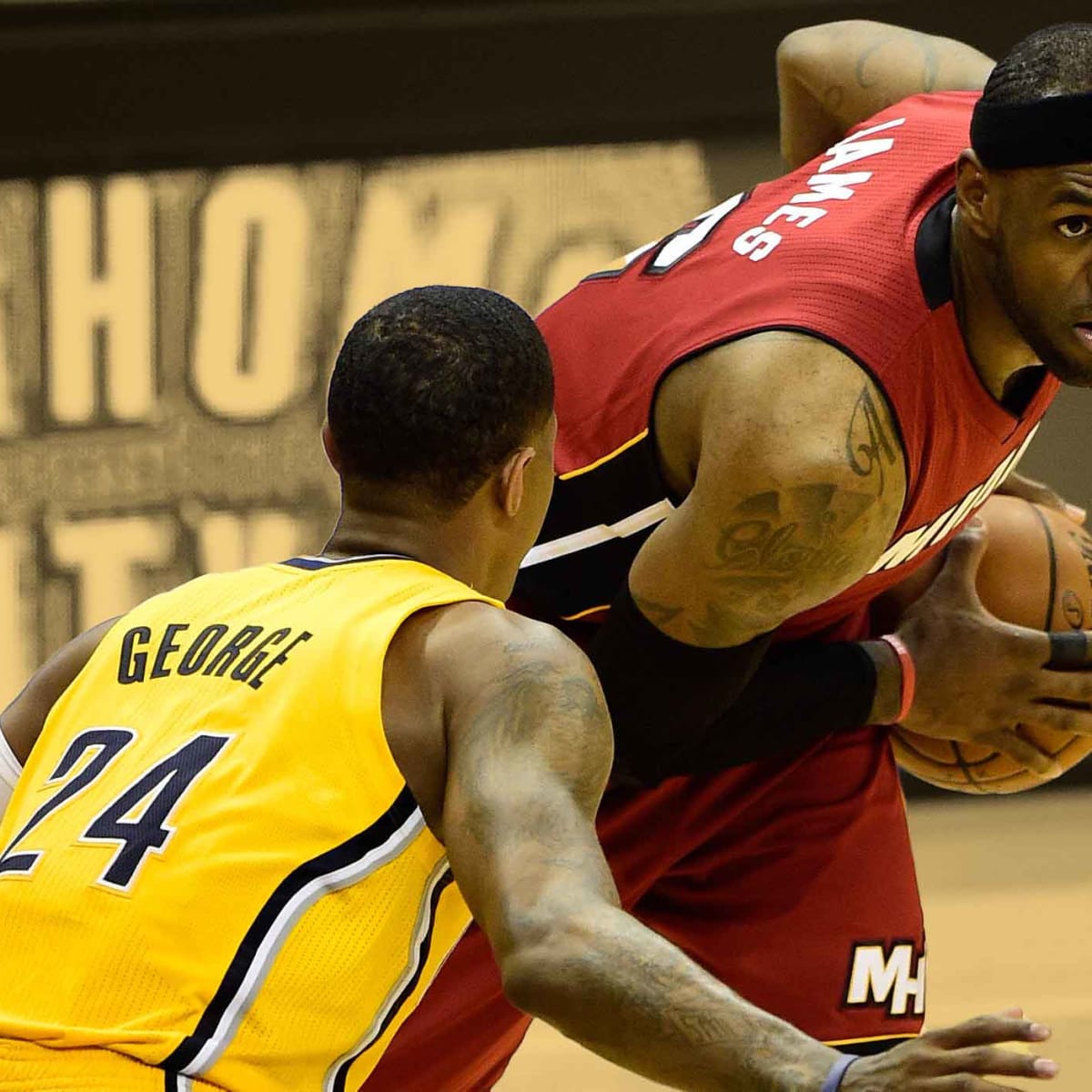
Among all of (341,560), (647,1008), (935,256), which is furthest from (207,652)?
(935,256)

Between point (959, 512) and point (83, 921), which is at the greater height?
point (83, 921)

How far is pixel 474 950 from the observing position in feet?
9.66

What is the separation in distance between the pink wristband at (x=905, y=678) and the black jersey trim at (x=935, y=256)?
58 cm

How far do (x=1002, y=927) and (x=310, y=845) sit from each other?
10.5 ft

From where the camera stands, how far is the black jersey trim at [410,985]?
191 centimetres

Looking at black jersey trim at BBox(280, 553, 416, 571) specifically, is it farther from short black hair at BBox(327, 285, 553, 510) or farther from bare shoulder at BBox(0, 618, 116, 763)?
bare shoulder at BBox(0, 618, 116, 763)

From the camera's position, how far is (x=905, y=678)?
306 cm

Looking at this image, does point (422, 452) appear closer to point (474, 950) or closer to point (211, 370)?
point (474, 950)

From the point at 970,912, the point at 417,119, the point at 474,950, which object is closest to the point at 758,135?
the point at 417,119

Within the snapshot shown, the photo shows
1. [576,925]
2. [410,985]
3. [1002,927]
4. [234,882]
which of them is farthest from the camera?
[1002,927]

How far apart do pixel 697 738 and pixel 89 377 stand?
2.80 meters

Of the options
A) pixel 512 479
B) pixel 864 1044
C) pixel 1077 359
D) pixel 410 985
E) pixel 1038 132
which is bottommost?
pixel 864 1044

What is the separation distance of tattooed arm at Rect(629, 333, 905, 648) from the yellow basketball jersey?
0.68m

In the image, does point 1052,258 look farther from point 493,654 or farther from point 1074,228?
point 493,654
